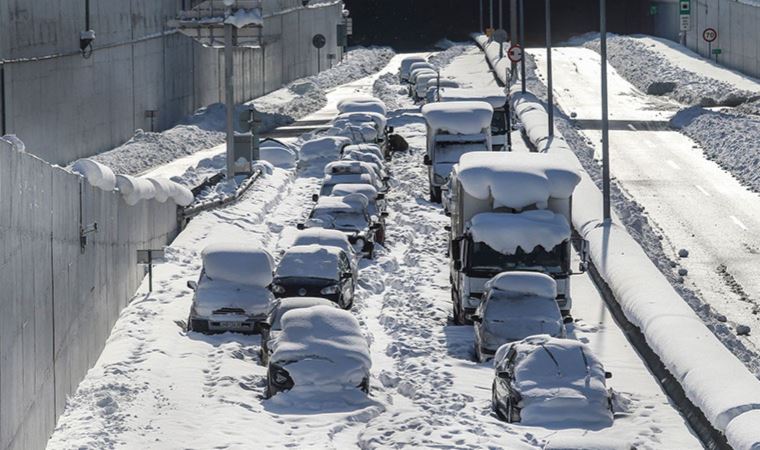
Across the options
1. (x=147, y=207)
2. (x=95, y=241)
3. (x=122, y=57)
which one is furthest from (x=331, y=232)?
(x=122, y=57)

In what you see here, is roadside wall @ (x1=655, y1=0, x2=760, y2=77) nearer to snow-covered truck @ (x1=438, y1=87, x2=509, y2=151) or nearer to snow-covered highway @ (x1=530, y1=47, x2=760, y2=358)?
snow-covered highway @ (x1=530, y1=47, x2=760, y2=358)

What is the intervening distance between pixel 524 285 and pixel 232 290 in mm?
5568

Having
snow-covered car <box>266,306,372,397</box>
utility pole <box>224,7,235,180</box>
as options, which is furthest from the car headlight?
utility pole <box>224,7,235,180</box>

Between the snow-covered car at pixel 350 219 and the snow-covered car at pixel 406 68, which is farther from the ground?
the snow-covered car at pixel 406 68

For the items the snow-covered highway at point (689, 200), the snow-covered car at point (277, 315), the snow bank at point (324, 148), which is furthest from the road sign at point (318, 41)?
the snow-covered car at point (277, 315)

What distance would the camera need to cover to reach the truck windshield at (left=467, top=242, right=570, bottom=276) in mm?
29688

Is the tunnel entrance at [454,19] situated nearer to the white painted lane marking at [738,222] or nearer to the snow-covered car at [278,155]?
the snow-covered car at [278,155]

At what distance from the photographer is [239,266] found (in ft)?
99.1

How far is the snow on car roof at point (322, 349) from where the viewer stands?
23.8 m

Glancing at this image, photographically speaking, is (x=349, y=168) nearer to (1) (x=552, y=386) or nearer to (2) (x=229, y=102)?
(2) (x=229, y=102)

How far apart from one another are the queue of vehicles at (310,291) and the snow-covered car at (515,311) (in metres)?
2.52

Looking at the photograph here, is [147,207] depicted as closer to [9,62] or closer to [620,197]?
[9,62]

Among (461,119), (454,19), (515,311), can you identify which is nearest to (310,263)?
(515,311)

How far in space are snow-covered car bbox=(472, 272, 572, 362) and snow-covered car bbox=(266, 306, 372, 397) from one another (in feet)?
10.9
